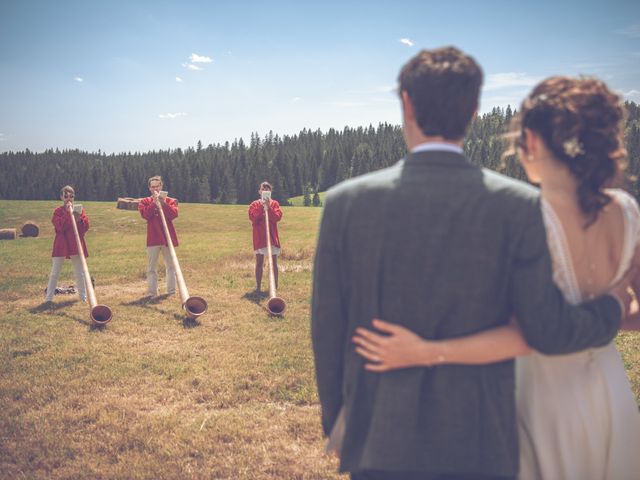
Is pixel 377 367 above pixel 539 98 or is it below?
below

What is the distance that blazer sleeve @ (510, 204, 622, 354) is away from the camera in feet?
5.42

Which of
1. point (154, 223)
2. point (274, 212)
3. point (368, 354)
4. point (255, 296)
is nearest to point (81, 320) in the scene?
point (154, 223)

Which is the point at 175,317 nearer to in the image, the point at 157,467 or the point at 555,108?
the point at 157,467

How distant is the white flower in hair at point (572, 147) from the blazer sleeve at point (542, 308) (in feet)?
1.48

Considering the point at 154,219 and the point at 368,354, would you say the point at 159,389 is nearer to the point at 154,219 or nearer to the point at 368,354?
the point at 368,354

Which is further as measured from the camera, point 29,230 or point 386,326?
point 29,230

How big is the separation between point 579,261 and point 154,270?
10.4 m

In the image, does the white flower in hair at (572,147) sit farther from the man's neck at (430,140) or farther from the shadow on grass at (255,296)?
the shadow on grass at (255,296)

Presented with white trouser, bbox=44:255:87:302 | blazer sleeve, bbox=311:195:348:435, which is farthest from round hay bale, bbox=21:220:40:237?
blazer sleeve, bbox=311:195:348:435

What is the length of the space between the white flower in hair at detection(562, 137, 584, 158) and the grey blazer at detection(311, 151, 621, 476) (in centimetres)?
39

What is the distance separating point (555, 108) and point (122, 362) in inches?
275

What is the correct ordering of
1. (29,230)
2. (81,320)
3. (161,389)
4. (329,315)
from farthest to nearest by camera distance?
1. (29,230)
2. (81,320)
3. (161,389)
4. (329,315)

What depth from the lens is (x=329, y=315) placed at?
6.19 ft

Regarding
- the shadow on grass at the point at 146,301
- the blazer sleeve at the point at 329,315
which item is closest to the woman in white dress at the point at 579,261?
the blazer sleeve at the point at 329,315
